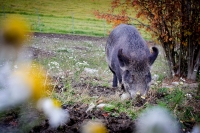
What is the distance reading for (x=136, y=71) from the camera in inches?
242

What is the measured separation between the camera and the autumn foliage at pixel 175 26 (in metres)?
10.3

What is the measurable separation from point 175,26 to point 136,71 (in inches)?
213

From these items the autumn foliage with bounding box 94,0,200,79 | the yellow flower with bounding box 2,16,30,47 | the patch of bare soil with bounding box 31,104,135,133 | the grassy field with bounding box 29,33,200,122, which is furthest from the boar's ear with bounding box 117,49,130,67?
the yellow flower with bounding box 2,16,30,47

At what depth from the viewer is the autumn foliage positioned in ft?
33.7

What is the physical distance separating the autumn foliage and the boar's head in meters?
4.29

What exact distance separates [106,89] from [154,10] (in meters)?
4.67

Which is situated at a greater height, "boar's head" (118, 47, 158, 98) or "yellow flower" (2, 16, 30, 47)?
"yellow flower" (2, 16, 30, 47)

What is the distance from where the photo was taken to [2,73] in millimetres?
1031

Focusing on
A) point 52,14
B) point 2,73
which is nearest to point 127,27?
point 2,73

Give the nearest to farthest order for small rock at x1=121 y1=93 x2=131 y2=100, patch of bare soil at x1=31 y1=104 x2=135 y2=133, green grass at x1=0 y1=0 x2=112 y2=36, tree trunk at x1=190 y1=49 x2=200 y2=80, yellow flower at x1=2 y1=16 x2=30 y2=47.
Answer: yellow flower at x1=2 y1=16 x2=30 y2=47 → patch of bare soil at x1=31 y1=104 x2=135 y2=133 → small rock at x1=121 y1=93 x2=131 y2=100 → tree trunk at x1=190 y1=49 x2=200 y2=80 → green grass at x1=0 y1=0 x2=112 y2=36

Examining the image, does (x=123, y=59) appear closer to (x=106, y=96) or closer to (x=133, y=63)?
(x=133, y=63)

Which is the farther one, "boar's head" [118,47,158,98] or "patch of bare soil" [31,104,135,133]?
"boar's head" [118,47,158,98]

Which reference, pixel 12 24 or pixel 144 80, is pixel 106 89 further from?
pixel 12 24

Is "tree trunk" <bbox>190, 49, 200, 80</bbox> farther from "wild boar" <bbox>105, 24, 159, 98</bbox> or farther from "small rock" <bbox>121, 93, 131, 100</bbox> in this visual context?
"small rock" <bbox>121, 93, 131, 100</bbox>
